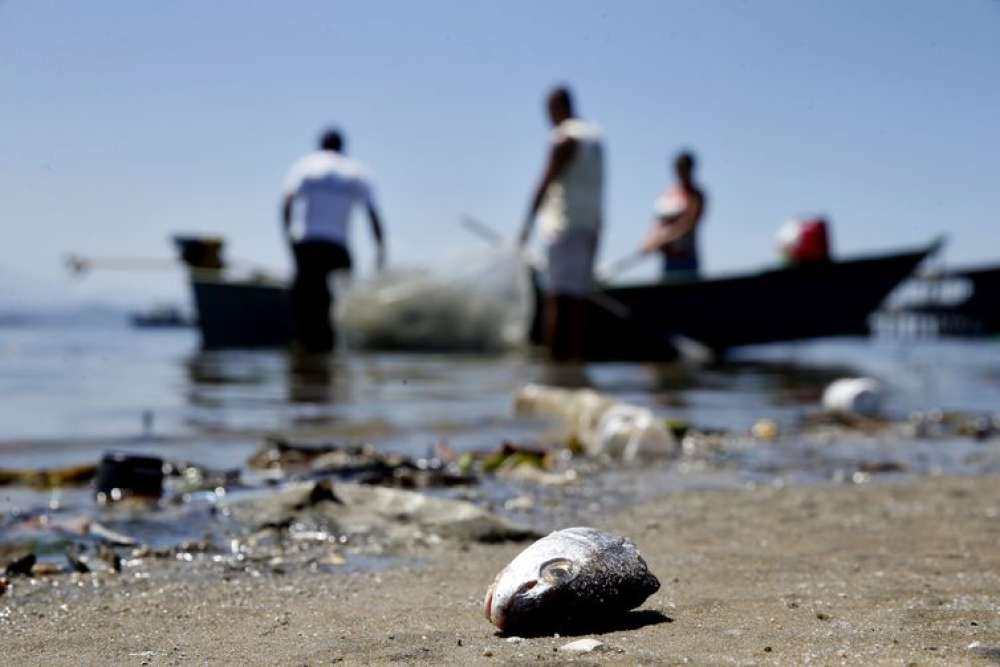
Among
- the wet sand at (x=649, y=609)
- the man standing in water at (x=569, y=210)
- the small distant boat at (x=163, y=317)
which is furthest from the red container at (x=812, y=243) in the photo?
the small distant boat at (x=163, y=317)

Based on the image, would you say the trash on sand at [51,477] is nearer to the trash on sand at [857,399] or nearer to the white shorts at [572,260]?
the trash on sand at [857,399]

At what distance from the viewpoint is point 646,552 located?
2982mm

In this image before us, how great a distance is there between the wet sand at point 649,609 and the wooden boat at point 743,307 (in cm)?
993

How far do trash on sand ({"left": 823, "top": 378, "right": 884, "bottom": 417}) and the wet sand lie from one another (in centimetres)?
362

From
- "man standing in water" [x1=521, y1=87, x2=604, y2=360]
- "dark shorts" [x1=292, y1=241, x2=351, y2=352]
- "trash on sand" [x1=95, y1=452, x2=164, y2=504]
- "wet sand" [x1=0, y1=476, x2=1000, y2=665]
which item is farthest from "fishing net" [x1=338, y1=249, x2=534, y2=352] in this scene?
"wet sand" [x1=0, y1=476, x2=1000, y2=665]

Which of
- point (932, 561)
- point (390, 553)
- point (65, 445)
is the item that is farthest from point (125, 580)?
point (65, 445)

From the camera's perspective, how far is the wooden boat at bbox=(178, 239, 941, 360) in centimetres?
1327

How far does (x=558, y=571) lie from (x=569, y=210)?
7906mm

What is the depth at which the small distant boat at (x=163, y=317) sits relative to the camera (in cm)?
6762

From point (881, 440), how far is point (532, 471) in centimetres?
235

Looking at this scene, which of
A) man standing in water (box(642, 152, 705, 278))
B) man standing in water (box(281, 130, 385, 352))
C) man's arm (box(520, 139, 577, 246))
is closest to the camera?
man's arm (box(520, 139, 577, 246))

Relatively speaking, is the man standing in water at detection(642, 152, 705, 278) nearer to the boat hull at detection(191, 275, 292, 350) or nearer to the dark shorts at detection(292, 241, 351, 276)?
the dark shorts at detection(292, 241, 351, 276)

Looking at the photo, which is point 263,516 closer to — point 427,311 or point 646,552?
point 646,552

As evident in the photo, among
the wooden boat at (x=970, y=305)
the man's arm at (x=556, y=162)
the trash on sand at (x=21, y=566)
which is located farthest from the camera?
the wooden boat at (x=970, y=305)
